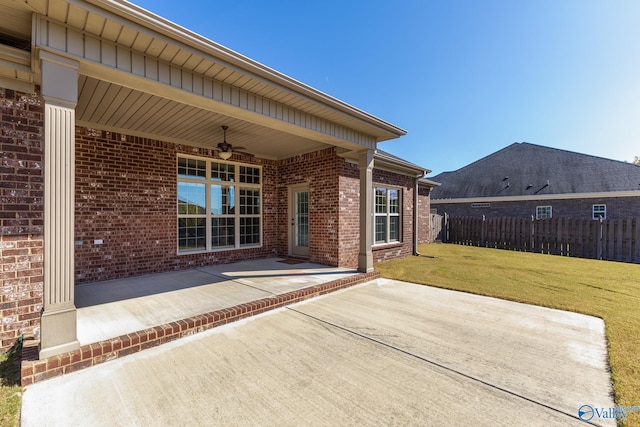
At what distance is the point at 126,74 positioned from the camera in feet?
9.18

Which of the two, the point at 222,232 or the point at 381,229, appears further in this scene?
the point at 381,229

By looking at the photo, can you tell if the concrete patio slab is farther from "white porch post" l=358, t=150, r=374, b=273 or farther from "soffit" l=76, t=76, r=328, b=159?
"soffit" l=76, t=76, r=328, b=159

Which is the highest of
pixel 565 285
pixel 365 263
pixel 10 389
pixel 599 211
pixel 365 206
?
pixel 365 206

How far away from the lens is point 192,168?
6.41 m

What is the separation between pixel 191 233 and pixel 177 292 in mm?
2236

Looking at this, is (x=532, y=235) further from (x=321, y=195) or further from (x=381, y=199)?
(x=321, y=195)

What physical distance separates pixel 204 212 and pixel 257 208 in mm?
1565

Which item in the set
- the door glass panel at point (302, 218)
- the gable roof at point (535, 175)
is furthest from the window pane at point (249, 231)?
the gable roof at point (535, 175)

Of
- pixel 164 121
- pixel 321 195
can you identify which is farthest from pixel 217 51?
pixel 321 195

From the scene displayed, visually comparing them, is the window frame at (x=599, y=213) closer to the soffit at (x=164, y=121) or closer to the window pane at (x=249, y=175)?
the soffit at (x=164, y=121)

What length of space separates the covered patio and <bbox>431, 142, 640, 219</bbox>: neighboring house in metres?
14.5

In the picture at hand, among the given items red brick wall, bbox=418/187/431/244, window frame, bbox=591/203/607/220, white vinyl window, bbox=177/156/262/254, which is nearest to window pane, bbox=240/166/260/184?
white vinyl window, bbox=177/156/262/254

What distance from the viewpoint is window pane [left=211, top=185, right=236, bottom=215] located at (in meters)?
6.80

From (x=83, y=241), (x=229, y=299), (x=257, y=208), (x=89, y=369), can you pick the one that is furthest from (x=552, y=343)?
(x=83, y=241)
